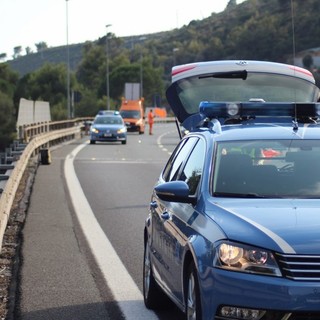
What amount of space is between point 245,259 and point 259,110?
8.52ft

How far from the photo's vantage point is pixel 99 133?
47562 mm

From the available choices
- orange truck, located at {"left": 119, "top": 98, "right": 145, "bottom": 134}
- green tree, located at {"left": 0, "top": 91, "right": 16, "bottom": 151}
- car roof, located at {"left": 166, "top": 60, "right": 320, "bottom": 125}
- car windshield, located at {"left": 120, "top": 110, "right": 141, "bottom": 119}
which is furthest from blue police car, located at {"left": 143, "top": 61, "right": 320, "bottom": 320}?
car windshield, located at {"left": 120, "top": 110, "right": 141, "bottom": 119}

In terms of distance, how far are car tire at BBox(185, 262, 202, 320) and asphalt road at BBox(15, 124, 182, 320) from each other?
150 centimetres

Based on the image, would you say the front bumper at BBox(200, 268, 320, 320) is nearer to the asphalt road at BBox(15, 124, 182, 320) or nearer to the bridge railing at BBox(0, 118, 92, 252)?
the asphalt road at BBox(15, 124, 182, 320)

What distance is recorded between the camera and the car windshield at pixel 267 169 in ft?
22.7

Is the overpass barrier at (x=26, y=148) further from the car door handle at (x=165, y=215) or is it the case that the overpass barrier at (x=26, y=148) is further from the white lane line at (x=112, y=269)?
the car door handle at (x=165, y=215)

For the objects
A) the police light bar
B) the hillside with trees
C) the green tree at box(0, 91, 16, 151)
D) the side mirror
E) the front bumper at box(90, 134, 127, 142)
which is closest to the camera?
the side mirror

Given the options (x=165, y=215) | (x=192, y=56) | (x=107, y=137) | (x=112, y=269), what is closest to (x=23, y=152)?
(x=112, y=269)

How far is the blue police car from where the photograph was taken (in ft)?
Result: 18.9

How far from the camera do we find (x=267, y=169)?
7.18 metres

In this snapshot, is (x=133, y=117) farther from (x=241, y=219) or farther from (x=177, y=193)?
(x=241, y=219)

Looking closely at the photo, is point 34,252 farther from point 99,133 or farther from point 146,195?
point 99,133

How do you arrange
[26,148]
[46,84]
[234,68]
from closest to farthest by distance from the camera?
[234,68] < [26,148] < [46,84]

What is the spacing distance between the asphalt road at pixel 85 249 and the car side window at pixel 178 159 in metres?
1.10
